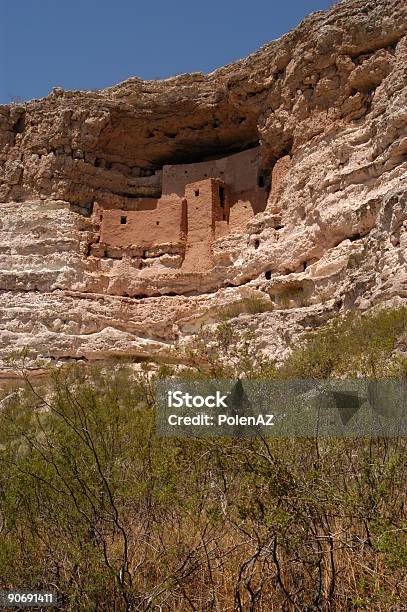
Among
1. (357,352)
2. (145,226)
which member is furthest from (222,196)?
(357,352)

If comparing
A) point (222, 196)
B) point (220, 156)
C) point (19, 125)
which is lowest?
point (222, 196)

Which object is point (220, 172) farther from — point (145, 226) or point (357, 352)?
point (357, 352)

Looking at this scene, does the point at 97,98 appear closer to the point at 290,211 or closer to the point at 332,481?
→ the point at 290,211

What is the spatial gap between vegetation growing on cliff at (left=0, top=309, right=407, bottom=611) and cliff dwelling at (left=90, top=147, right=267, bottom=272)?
1150 centimetres

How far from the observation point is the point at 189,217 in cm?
1631

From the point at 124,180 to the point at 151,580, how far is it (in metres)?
15.3

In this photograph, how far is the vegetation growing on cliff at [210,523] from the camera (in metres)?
3.14

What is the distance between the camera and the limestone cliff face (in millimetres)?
11539

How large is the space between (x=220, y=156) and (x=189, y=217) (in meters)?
3.11

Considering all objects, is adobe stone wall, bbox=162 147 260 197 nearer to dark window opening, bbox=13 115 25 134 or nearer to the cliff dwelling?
the cliff dwelling

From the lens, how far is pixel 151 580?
3535mm

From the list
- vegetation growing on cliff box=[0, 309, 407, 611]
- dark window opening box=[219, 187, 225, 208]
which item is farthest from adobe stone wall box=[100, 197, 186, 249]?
vegetation growing on cliff box=[0, 309, 407, 611]

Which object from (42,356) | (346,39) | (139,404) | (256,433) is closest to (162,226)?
(42,356)

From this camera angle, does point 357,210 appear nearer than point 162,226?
Yes
